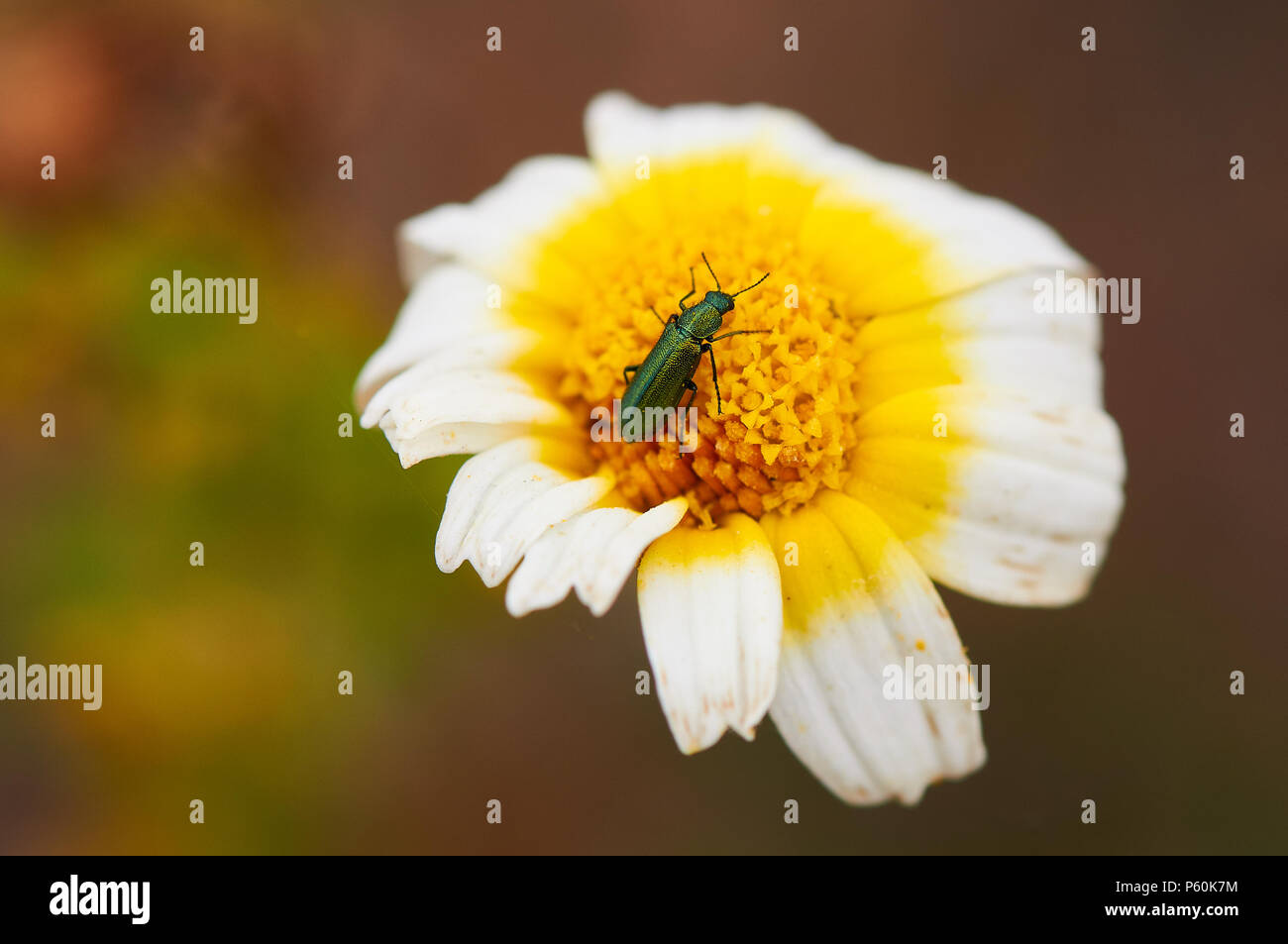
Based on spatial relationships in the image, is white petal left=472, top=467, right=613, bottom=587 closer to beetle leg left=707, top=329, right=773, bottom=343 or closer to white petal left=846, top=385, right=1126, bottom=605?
beetle leg left=707, top=329, right=773, bottom=343

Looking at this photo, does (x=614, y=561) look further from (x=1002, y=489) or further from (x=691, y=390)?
(x=1002, y=489)

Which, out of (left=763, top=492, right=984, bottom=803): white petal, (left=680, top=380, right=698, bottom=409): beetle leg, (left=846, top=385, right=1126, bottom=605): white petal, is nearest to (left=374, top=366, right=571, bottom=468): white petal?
(left=680, top=380, right=698, bottom=409): beetle leg

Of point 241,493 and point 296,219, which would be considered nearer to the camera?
point 241,493

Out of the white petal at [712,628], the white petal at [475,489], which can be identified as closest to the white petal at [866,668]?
the white petal at [712,628]

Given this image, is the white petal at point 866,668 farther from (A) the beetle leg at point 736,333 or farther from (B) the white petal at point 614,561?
(A) the beetle leg at point 736,333

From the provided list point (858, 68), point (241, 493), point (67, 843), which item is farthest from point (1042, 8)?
point (67, 843)

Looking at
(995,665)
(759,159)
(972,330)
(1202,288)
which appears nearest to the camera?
(972,330)
